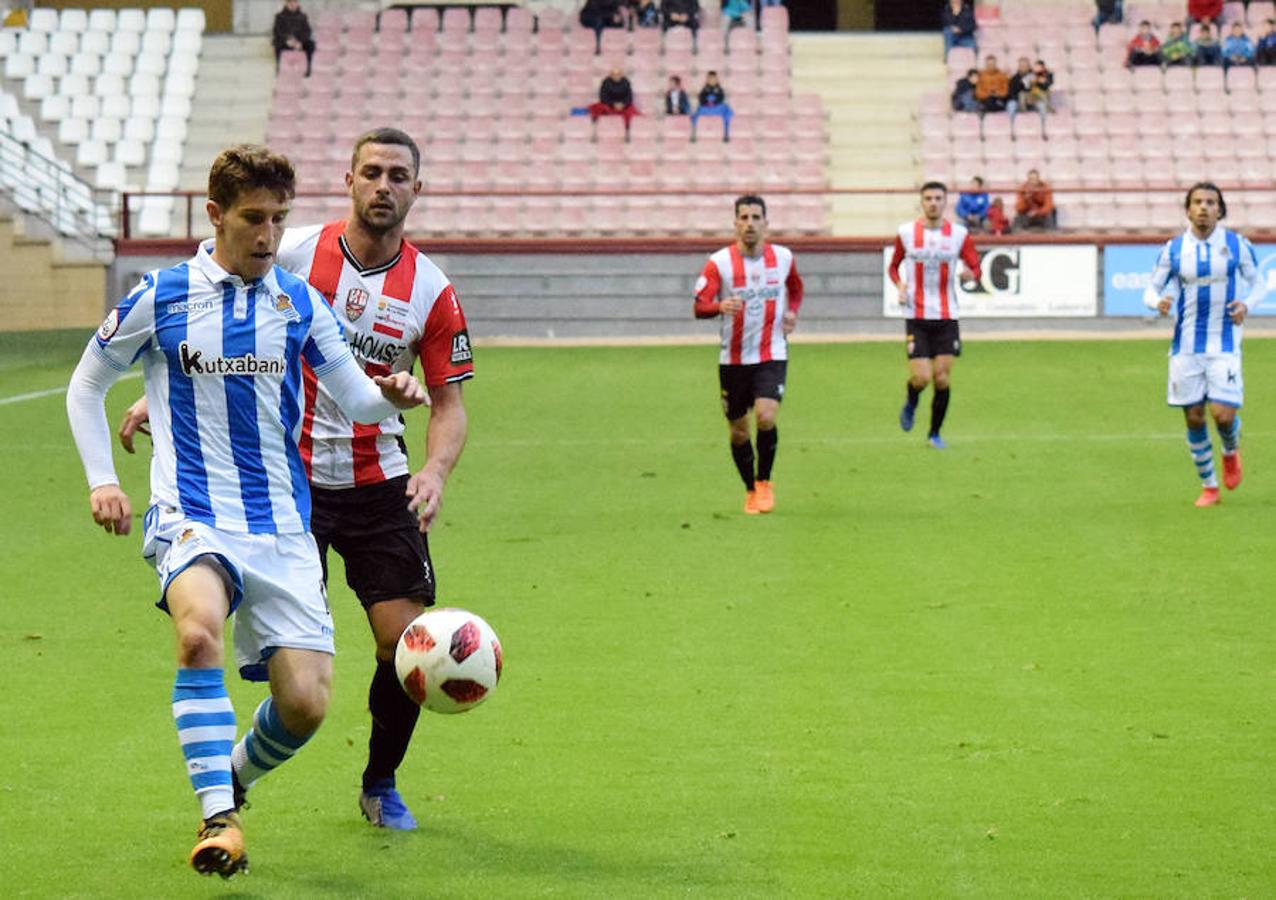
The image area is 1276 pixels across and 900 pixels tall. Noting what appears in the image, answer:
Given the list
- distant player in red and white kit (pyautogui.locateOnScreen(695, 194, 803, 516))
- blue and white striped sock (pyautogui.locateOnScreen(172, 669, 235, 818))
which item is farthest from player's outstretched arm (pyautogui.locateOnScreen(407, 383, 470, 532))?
distant player in red and white kit (pyautogui.locateOnScreen(695, 194, 803, 516))

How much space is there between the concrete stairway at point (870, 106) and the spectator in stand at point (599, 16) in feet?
10.6

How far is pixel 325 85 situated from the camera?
1329 inches

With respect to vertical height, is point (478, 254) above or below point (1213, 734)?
above

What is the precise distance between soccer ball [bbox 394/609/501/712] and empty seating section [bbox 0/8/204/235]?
26389 mm

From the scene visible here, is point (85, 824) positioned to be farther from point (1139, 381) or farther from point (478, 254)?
point (478, 254)

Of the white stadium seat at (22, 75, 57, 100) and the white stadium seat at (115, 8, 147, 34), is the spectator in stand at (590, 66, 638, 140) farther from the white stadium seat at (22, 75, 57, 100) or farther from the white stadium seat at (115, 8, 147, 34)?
the white stadium seat at (22, 75, 57, 100)

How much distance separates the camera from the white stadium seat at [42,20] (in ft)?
115

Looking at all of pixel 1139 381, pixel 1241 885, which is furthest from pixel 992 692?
pixel 1139 381

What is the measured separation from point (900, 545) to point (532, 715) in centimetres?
454

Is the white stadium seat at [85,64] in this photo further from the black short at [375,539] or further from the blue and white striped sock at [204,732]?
the blue and white striped sock at [204,732]

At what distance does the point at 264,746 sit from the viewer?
5633 mm

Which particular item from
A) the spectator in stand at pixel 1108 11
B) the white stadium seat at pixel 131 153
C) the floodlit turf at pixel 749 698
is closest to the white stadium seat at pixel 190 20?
the white stadium seat at pixel 131 153

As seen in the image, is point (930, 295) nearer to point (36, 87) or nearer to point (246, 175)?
point (246, 175)

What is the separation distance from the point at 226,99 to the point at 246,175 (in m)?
29.9
